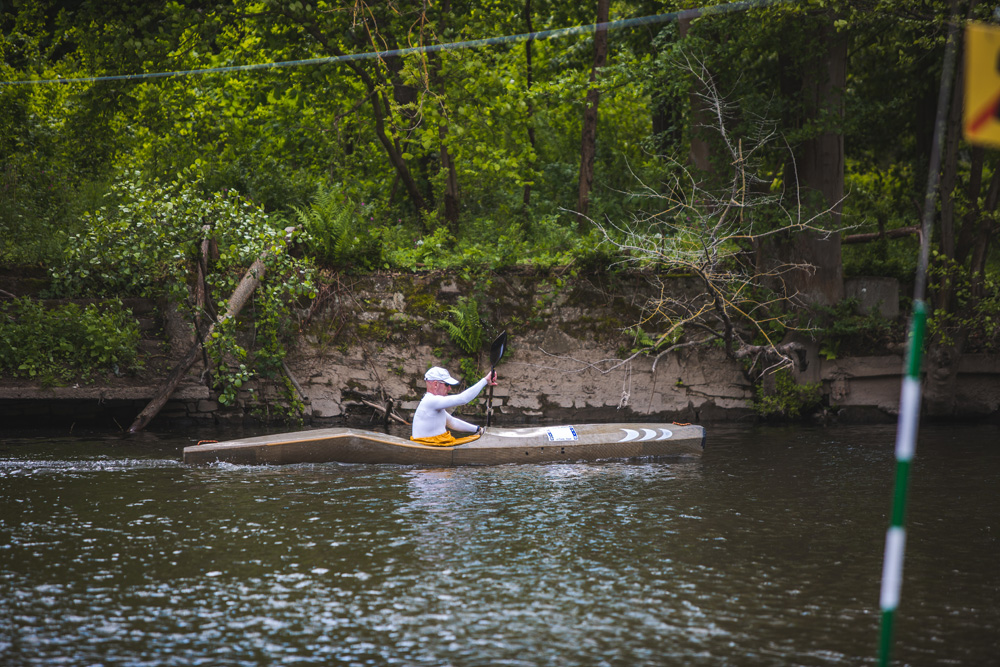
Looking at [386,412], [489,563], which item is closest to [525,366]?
[386,412]

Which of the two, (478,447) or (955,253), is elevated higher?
(955,253)

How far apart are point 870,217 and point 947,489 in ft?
24.4

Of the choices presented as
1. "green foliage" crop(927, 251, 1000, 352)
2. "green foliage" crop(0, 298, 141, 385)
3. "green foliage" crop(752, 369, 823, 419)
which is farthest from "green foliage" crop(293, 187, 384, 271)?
"green foliage" crop(927, 251, 1000, 352)

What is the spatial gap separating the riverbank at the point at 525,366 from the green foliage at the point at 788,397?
174 millimetres

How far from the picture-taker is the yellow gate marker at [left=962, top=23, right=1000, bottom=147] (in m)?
3.18

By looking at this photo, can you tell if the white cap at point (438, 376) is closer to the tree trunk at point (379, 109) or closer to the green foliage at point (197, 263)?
the green foliage at point (197, 263)

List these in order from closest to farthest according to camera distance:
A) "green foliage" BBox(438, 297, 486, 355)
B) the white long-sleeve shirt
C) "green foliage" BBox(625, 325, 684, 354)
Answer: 1. the white long-sleeve shirt
2. "green foliage" BBox(625, 325, 684, 354)
3. "green foliage" BBox(438, 297, 486, 355)

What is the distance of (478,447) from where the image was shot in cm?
984

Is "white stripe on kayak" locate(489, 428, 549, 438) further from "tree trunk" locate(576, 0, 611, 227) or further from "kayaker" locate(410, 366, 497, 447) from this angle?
"tree trunk" locate(576, 0, 611, 227)

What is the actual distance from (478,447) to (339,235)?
5.40m

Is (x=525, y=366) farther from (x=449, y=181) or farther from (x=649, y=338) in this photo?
(x=449, y=181)

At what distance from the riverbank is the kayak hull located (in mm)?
2770

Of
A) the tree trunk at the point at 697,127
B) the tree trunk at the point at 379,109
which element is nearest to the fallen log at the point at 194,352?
the tree trunk at the point at 379,109

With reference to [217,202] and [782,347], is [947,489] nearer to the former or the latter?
[782,347]
